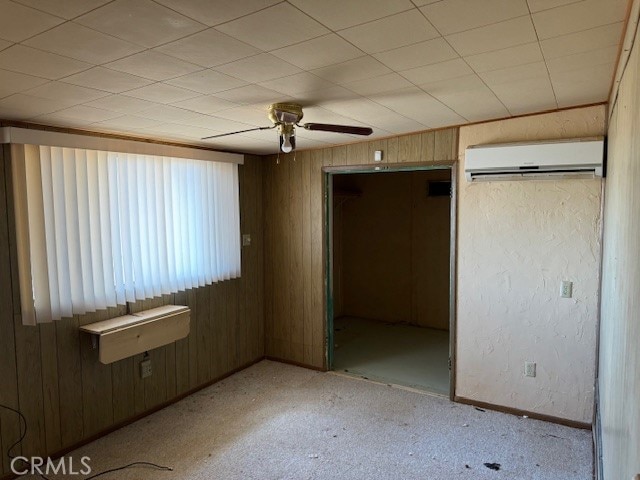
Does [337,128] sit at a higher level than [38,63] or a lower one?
lower

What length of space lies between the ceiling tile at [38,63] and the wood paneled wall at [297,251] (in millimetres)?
2666

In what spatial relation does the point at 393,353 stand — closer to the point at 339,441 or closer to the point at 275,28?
the point at 339,441

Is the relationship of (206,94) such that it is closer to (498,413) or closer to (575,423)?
(498,413)

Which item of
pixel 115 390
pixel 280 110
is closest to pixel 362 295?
pixel 115 390

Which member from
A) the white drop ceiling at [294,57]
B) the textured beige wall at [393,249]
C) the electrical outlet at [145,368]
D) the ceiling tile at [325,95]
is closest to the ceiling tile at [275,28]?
the white drop ceiling at [294,57]

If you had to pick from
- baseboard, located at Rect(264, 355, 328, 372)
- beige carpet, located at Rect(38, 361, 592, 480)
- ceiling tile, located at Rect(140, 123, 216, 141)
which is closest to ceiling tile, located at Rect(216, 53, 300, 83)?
ceiling tile, located at Rect(140, 123, 216, 141)

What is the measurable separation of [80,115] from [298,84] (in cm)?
139

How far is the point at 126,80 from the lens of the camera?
1939 mm

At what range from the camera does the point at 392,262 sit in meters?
6.21

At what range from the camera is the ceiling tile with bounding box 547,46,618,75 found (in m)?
1.82

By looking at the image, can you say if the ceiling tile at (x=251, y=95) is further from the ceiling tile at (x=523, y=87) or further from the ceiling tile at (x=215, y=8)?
the ceiling tile at (x=523, y=87)

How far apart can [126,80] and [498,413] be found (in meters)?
3.46

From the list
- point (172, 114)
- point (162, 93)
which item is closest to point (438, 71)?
point (162, 93)

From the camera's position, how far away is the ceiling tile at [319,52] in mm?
1612
